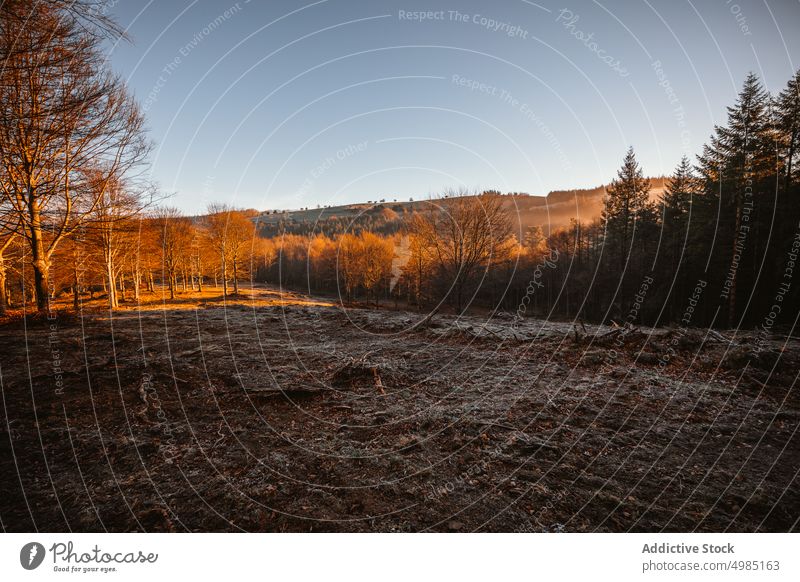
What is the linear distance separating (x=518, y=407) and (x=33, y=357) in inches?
547

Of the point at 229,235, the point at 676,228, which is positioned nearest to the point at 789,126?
the point at 676,228

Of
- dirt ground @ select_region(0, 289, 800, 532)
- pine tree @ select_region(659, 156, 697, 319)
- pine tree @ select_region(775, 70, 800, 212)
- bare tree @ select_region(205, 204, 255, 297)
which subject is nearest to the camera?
dirt ground @ select_region(0, 289, 800, 532)

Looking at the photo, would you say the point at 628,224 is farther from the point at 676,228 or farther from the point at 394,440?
the point at 394,440

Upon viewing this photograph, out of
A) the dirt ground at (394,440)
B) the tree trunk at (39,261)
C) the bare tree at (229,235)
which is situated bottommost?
the dirt ground at (394,440)

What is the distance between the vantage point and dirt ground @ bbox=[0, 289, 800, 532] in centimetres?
373

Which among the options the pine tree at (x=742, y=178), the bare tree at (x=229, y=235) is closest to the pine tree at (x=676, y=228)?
the pine tree at (x=742, y=178)

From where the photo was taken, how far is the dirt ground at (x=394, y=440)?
3.73 m

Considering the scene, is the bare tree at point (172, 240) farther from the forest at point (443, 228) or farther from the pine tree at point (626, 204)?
the pine tree at point (626, 204)

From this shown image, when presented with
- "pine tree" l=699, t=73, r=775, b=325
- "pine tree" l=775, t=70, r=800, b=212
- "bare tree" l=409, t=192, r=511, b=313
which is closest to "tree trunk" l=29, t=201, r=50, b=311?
"bare tree" l=409, t=192, r=511, b=313

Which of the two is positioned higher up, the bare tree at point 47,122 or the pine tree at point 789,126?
the pine tree at point 789,126

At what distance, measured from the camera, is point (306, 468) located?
455cm

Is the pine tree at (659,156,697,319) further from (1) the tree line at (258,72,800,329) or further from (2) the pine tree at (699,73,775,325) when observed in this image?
(2) the pine tree at (699,73,775,325)

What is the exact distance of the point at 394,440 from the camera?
5.52 meters
